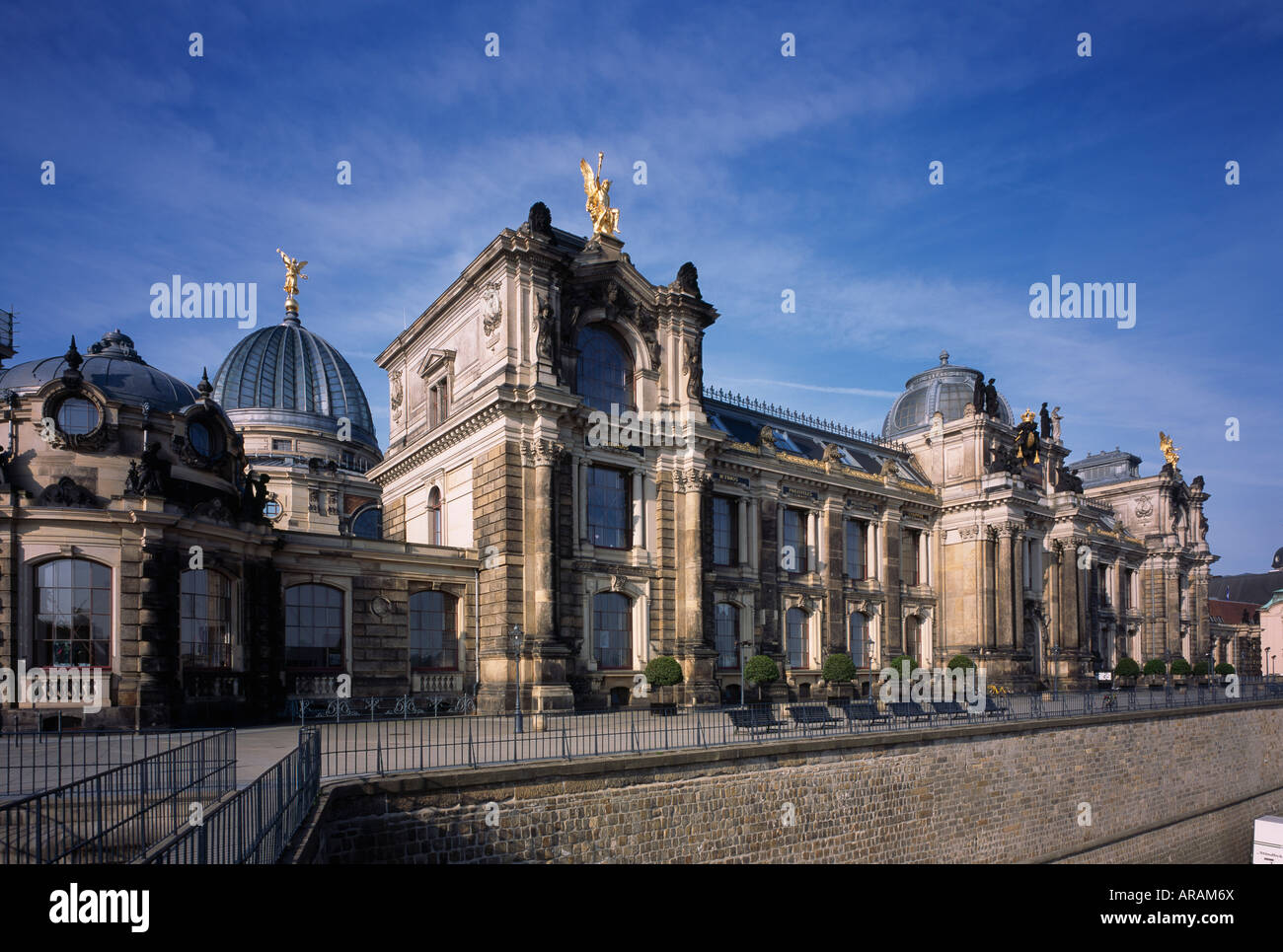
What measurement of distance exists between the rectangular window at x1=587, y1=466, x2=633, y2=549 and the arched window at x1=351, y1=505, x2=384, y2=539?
2855 centimetres

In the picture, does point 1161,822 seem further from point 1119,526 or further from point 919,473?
point 1119,526

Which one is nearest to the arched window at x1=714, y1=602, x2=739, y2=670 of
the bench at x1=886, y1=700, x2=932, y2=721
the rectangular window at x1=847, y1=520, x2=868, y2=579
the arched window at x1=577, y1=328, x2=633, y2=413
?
the rectangular window at x1=847, y1=520, x2=868, y2=579

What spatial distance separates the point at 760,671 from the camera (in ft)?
123

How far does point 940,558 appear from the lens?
55.3 meters

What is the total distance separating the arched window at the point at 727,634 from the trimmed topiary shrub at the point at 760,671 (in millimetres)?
3765

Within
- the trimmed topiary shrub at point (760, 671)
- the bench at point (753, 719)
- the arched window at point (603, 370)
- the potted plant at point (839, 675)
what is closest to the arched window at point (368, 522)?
the arched window at point (603, 370)

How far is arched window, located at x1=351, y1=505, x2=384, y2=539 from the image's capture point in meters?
62.0

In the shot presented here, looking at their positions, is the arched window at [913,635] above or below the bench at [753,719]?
below

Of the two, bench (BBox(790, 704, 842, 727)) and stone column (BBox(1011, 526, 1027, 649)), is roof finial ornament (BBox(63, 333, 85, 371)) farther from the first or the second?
stone column (BBox(1011, 526, 1027, 649))

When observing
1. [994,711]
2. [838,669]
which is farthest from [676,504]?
[994,711]

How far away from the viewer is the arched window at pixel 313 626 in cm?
3209

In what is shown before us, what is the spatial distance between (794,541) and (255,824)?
3812 centimetres

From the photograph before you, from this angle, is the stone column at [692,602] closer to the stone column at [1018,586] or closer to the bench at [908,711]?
the bench at [908,711]
